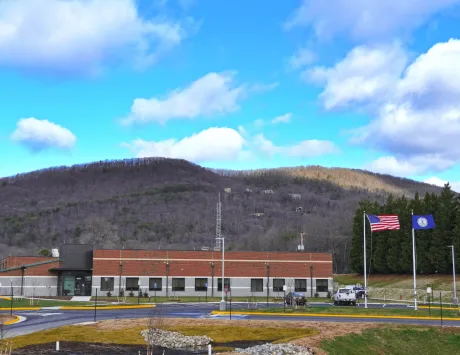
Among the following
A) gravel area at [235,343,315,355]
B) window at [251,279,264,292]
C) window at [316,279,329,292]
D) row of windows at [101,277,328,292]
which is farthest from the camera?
window at [316,279,329,292]

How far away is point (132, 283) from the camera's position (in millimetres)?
80125

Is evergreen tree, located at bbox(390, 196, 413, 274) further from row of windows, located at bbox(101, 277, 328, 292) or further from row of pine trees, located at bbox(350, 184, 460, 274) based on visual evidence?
row of windows, located at bbox(101, 277, 328, 292)

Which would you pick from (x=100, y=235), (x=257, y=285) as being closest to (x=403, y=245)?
(x=257, y=285)

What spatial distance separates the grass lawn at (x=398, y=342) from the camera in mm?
31703

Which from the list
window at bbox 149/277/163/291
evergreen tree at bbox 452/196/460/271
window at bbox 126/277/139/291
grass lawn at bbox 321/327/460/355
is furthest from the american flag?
window at bbox 126/277/139/291

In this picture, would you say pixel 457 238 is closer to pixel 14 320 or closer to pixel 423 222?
pixel 423 222

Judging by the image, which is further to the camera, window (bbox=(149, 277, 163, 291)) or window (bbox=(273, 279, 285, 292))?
window (bbox=(273, 279, 285, 292))

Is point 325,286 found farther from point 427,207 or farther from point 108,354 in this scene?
point 108,354

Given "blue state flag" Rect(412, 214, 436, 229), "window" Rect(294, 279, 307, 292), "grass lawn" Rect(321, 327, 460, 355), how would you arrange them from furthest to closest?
"window" Rect(294, 279, 307, 292)
"blue state flag" Rect(412, 214, 436, 229)
"grass lawn" Rect(321, 327, 460, 355)

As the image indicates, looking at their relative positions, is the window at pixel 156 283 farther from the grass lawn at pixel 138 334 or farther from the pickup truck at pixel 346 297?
the grass lawn at pixel 138 334

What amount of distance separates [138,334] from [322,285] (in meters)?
54.9

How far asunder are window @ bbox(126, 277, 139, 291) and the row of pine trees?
4042 centimetres

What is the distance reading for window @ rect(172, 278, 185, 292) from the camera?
81000mm

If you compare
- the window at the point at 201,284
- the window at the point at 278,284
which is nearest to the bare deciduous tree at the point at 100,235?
the window at the point at 201,284
